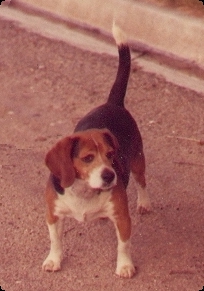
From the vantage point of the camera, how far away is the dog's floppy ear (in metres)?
4.45

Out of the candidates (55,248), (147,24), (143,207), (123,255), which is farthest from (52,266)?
(147,24)

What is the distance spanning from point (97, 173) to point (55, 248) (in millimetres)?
720

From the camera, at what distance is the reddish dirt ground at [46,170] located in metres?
4.88

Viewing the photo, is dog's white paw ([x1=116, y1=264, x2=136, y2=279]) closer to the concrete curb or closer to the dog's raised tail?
the dog's raised tail

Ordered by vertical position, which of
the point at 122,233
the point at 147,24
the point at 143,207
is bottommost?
the point at 147,24

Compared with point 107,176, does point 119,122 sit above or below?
below

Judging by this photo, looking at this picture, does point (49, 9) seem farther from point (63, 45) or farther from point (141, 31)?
point (141, 31)

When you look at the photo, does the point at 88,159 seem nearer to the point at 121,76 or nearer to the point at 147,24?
the point at 121,76

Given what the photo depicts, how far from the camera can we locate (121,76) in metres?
5.41

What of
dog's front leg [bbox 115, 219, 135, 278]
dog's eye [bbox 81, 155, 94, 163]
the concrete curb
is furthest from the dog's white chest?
the concrete curb

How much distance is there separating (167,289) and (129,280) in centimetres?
23

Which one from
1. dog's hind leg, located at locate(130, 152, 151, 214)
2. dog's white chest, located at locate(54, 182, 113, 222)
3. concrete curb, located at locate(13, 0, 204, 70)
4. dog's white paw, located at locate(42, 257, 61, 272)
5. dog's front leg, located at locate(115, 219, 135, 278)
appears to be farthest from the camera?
concrete curb, located at locate(13, 0, 204, 70)

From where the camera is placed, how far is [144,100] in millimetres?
7207

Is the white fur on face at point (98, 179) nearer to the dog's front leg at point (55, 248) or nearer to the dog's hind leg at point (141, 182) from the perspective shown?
the dog's front leg at point (55, 248)
